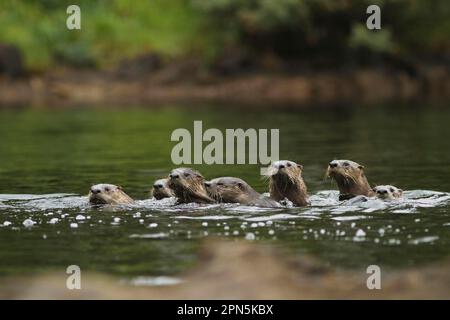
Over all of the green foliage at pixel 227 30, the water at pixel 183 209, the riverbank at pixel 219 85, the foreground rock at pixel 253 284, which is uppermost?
the green foliage at pixel 227 30

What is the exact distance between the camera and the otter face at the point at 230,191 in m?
14.5

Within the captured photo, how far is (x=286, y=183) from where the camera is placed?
14.7m

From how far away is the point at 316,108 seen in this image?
41.6 m

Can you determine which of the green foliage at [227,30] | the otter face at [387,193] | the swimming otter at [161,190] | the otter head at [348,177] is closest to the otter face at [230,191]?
the swimming otter at [161,190]

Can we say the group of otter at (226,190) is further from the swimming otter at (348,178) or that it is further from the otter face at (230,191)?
the swimming otter at (348,178)

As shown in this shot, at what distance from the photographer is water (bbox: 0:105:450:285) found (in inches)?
418

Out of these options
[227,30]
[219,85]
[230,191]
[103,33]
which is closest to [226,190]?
[230,191]

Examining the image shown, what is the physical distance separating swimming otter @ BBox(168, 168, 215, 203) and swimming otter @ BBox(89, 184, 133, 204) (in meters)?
0.73

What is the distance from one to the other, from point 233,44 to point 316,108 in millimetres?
14381

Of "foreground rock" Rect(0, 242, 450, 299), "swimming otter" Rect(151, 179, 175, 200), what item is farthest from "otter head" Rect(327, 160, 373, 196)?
"foreground rock" Rect(0, 242, 450, 299)

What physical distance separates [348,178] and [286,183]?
1.14 meters

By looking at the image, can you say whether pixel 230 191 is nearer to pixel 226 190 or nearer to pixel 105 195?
pixel 226 190
